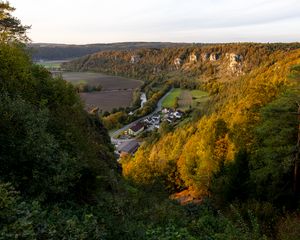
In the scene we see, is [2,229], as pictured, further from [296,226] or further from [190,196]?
[190,196]

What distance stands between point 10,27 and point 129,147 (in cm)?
5360

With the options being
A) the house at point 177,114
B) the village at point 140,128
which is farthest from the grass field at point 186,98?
the village at point 140,128

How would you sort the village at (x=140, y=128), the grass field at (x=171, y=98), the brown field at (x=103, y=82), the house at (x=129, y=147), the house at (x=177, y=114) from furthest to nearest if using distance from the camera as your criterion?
the brown field at (x=103, y=82) < the grass field at (x=171, y=98) < the house at (x=177, y=114) < the village at (x=140, y=128) < the house at (x=129, y=147)

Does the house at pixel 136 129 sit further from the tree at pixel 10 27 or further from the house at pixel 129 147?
the tree at pixel 10 27

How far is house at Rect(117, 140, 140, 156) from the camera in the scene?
67.3 meters

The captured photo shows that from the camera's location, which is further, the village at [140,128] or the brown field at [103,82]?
the brown field at [103,82]

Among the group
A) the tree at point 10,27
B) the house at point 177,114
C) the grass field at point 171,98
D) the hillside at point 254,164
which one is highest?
the tree at point 10,27

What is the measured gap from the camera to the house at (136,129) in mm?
83250

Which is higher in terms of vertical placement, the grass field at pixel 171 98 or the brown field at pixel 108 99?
the brown field at pixel 108 99

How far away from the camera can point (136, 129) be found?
85375mm

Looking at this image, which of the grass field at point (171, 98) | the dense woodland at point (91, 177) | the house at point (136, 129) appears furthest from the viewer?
the grass field at point (171, 98)

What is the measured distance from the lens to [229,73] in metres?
179

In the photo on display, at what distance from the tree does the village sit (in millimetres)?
46772

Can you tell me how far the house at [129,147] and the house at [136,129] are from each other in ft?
24.3
